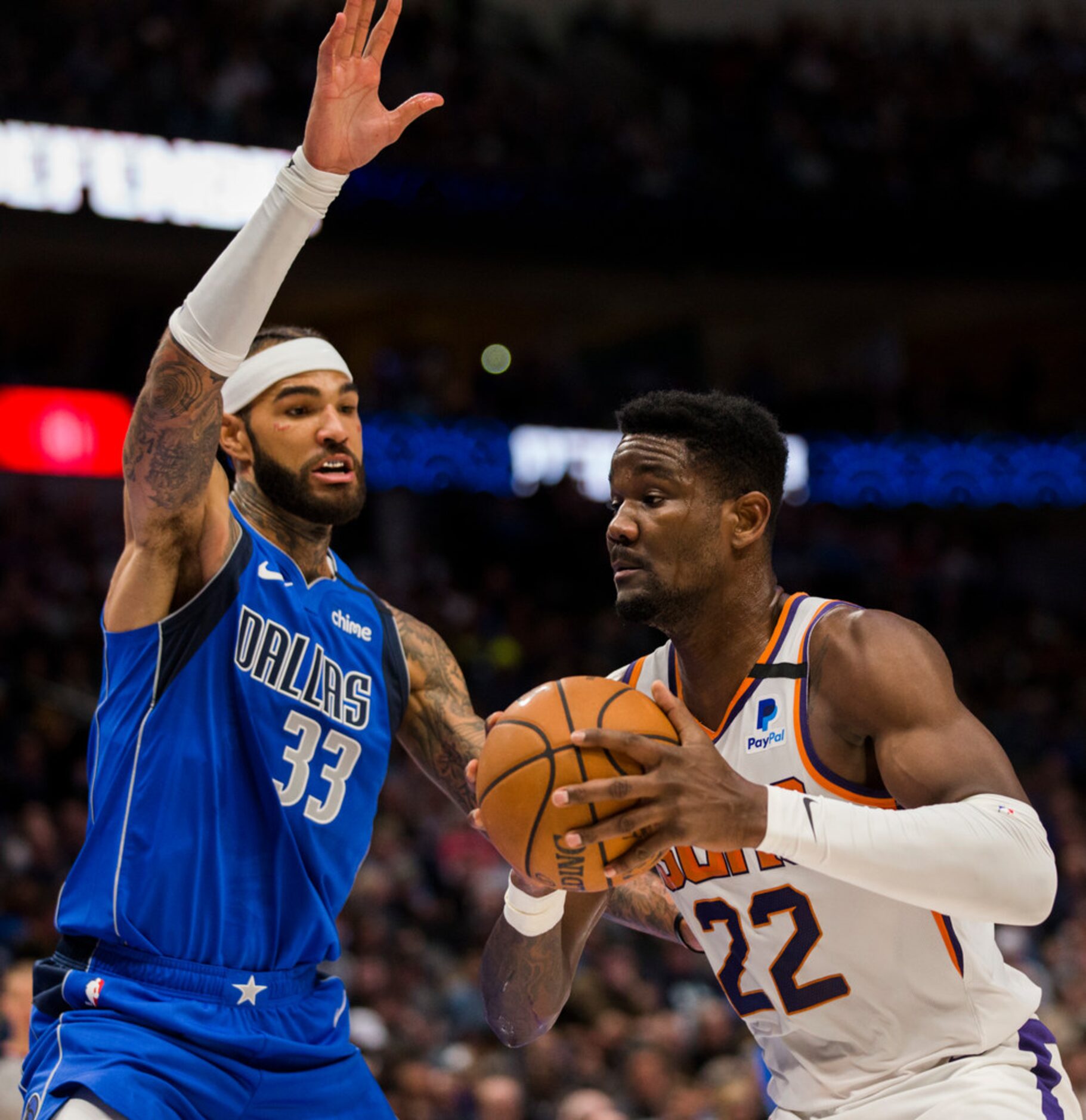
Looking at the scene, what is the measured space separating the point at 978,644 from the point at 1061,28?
894 centimetres

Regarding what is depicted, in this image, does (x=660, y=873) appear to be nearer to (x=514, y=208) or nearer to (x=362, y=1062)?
(x=362, y=1062)

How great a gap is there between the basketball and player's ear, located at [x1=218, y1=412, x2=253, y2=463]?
54.6 inches

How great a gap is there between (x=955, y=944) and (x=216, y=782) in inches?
68.1

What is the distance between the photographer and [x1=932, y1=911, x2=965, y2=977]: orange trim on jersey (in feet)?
9.96

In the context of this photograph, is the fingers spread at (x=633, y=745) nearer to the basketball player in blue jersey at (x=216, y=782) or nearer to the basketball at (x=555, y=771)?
the basketball at (x=555, y=771)

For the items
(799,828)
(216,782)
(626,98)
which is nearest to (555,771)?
(799,828)

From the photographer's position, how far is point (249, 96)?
13781 millimetres

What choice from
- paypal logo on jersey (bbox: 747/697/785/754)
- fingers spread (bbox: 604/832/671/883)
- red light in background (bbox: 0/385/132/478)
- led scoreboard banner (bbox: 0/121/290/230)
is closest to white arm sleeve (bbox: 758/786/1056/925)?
fingers spread (bbox: 604/832/671/883)

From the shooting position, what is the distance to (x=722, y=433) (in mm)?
3424

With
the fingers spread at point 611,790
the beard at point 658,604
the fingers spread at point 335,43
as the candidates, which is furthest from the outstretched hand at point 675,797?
the fingers spread at point 335,43

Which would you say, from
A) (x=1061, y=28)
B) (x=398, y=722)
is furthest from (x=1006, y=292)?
(x=398, y=722)

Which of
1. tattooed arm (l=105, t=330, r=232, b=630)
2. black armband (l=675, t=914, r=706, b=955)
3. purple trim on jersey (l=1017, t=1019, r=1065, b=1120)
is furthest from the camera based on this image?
black armband (l=675, t=914, r=706, b=955)

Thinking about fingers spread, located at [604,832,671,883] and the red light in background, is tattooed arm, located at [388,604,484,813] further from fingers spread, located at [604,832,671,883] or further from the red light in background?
the red light in background

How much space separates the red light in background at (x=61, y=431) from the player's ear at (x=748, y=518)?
36.9 feet
